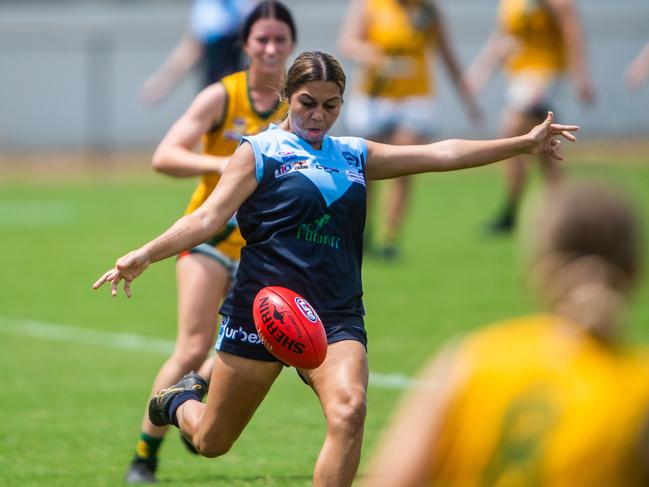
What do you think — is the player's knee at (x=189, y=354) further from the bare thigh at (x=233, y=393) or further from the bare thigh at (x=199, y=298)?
the bare thigh at (x=233, y=393)

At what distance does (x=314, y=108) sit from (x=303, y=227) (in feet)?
1.60

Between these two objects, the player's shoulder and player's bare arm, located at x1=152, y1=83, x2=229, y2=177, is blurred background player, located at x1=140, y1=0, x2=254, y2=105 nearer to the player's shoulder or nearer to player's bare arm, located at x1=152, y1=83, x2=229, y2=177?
player's bare arm, located at x1=152, y1=83, x2=229, y2=177

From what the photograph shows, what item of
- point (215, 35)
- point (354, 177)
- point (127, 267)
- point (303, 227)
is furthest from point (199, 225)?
point (215, 35)

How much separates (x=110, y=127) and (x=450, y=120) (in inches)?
283

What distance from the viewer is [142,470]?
611cm

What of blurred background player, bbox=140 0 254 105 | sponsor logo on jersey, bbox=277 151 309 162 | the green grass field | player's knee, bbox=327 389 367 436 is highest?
sponsor logo on jersey, bbox=277 151 309 162

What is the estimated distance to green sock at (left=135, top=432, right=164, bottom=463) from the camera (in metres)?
6.06

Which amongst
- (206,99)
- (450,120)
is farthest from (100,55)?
(206,99)

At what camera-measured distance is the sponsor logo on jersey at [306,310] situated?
15.9 ft

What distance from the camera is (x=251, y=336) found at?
16.6ft

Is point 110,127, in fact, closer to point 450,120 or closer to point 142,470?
point 450,120

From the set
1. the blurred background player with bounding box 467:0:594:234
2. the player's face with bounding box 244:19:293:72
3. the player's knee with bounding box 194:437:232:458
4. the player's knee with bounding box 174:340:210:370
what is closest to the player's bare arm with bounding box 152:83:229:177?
the player's face with bounding box 244:19:293:72

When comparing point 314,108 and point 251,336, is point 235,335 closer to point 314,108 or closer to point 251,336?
point 251,336

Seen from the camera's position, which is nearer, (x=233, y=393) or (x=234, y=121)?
(x=233, y=393)
